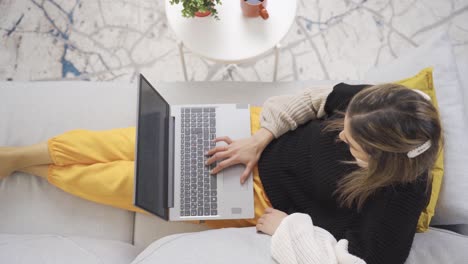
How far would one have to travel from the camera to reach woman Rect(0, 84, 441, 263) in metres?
0.90

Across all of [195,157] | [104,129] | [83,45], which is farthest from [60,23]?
[195,157]

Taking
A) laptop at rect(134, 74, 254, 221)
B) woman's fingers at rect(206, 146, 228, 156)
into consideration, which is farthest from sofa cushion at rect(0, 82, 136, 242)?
woman's fingers at rect(206, 146, 228, 156)

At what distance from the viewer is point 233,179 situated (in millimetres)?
1305

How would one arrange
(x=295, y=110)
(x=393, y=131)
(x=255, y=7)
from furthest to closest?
(x=255, y=7) < (x=295, y=110) < (x=393, y=131)

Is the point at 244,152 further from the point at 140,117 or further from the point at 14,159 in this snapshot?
the point at 14,159

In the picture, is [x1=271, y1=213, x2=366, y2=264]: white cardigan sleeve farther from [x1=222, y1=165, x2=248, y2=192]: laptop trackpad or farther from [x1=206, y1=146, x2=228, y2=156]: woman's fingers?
[x1=206, y1=146, x2=228, y2=156]: woman's fingers

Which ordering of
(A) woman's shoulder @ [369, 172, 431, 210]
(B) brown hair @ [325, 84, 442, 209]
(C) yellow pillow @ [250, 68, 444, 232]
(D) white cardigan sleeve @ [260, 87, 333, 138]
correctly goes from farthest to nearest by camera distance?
1. (D) white cardigan sleeve @ [260, 87, 333, 138]
2. (C) yellow pillow @ [250, 68, 444, 232]
3. (A) woman's shoulder @ [369, 172, 431, 210]
4. (B) brown hair @ [325, 84, 442, 209]

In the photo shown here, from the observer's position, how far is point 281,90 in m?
1.54

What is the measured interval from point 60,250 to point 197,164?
1.66 feet

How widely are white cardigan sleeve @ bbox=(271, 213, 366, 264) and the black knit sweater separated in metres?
0.05

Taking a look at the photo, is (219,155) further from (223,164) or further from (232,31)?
(232,31)

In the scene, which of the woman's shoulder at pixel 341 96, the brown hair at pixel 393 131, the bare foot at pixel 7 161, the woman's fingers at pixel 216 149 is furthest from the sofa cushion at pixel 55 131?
the brown hair at pixel 393 131

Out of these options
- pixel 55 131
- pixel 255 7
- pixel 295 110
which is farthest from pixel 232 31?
pixel 55 131

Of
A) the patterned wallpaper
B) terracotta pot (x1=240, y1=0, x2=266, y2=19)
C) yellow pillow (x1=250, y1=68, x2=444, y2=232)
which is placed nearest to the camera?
yellow pillow (x1=250, y1=68, x2=444, y2=232)
